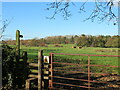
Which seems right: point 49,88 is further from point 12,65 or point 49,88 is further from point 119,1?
point 119,1

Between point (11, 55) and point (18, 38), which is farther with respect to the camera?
point (18, 38)

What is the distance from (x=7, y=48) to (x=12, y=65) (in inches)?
30.7

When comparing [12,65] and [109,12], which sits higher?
Answer: [109,12]

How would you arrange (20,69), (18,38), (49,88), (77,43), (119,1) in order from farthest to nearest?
1. (77,43)
2. (18,38)
3. (20,69)
4. (49,88)
5. (119,1)

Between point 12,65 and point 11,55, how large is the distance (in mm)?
398

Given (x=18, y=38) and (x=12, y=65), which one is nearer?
(x=12, y=65)

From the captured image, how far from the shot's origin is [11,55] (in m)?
7.26

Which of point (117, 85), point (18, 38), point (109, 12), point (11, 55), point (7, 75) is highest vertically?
point (109, 12)

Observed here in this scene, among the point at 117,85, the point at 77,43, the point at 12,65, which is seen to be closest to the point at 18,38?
the point at 12,65

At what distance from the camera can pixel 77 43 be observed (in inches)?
1384

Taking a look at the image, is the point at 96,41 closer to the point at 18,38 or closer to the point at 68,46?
the point at 68,46

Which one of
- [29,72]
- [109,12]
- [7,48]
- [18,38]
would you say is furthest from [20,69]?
[109,12]

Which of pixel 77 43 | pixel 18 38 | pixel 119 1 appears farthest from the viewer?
pixel 77 43

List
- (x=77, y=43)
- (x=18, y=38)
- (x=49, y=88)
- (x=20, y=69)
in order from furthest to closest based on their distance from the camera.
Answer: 1. (x=77, y=43)
2. (x=18, y=38)
3. (x=20, y=69)
4. (x=49, y=88)
